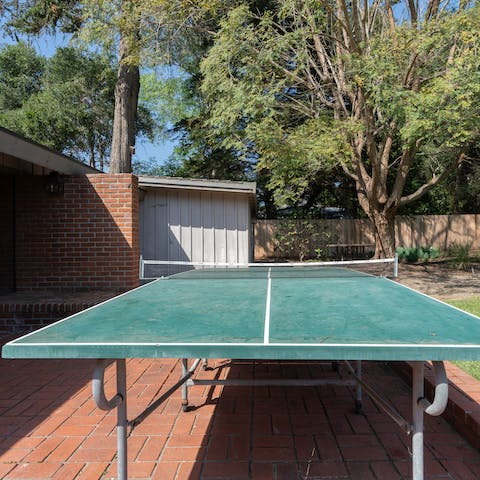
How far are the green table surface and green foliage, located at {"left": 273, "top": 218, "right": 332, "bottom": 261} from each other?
14.6 m

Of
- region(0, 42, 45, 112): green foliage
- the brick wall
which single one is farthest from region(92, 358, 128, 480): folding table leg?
region(0, 42, 45, 112): green foliage

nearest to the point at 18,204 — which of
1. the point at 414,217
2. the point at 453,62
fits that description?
the point at 453,62

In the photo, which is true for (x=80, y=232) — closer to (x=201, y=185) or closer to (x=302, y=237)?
(x=201, y=185)

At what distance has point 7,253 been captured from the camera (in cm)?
738

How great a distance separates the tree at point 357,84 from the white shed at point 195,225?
51.9 inches

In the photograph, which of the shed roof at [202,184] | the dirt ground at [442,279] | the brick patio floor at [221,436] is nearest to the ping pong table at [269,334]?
the brick patio floor at [221,436]

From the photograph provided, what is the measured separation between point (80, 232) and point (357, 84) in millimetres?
6164

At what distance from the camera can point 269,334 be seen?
1.89 metres

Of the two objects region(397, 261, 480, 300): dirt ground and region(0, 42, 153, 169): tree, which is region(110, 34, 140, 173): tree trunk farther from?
region(397, 261, 480, 300): dirt ground

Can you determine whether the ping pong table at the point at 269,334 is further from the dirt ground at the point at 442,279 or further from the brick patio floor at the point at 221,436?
the dirt ground at the point at 442,279

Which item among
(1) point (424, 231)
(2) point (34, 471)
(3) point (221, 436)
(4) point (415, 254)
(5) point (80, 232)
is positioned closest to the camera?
(2) point (34, 471)

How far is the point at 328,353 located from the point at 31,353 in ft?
3.95

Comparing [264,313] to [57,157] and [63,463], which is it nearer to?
[63,463]

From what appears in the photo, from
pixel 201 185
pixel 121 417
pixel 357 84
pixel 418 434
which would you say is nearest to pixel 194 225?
pixel 201 185
